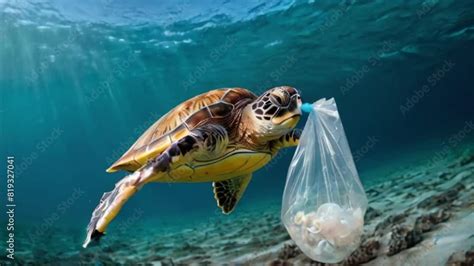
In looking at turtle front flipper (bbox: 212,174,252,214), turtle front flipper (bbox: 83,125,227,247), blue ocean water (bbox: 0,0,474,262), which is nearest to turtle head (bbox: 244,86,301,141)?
turtle front flipper (bbox: 83,125,227,247)

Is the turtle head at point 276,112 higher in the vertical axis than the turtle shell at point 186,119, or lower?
A: lower

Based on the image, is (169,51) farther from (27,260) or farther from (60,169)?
(60,169)

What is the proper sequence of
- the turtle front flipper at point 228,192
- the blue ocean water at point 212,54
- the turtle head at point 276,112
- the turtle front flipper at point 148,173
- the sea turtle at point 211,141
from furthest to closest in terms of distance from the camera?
the blue ocean water at point 212,54 → the turtle front flipper at point 228,192 → the turtle head at point 276,112 → the sea turtle at point 211,141 → the turtle front flipper at point 148,173

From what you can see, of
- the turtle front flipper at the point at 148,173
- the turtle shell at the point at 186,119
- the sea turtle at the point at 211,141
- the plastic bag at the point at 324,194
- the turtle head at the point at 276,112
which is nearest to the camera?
the plastic bag at the point at 324,194

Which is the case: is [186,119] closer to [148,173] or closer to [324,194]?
[148,173]

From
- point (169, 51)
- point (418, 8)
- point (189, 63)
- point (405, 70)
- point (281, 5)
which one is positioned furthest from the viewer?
point (405, 70)

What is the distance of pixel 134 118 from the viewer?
157ft

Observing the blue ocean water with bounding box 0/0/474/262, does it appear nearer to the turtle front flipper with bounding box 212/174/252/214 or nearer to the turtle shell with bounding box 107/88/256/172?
the turtle front flipper with bounding box 212/174/252/214

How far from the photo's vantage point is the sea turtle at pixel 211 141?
2699mm

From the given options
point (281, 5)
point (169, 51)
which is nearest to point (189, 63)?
point (169, 51)

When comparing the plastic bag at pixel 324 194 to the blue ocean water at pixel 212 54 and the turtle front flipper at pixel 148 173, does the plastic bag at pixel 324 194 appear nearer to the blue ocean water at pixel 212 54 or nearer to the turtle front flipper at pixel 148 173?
the turtle front flipper at pixel 148 173

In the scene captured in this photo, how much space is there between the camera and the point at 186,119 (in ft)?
11.0

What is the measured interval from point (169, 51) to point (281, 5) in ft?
Result: 27.0

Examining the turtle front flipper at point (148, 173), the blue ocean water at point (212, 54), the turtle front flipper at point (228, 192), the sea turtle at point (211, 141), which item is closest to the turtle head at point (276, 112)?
the sea turtle at point (211, 141)
